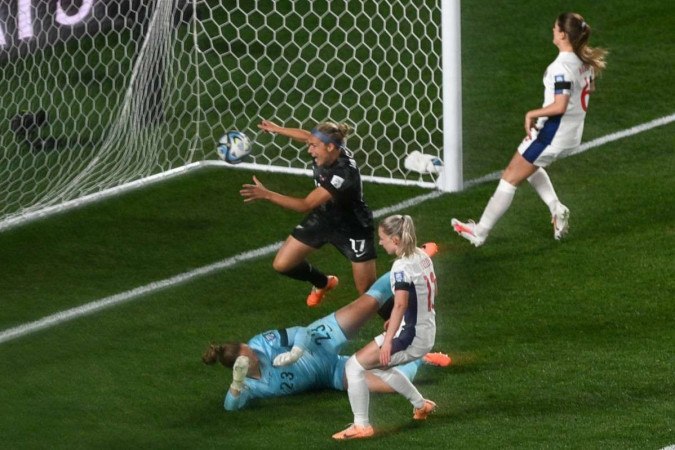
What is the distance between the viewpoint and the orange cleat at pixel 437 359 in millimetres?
9727

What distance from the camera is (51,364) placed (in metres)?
10.1

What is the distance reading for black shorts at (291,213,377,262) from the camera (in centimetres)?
1034

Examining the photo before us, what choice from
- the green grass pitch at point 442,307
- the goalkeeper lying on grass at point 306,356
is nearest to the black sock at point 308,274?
the green grass pitch at point 442,307

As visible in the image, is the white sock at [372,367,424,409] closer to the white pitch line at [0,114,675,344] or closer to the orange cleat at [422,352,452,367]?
the orange cleat at [422,352,452,367]

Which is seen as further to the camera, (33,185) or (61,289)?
(33,185)

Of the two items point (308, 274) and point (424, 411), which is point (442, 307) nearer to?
point (308, 274)

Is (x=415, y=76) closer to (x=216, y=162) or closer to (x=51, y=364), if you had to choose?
(x=216, y=162)

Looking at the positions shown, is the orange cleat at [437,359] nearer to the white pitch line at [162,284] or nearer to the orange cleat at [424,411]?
the orange cleat at [424,411]

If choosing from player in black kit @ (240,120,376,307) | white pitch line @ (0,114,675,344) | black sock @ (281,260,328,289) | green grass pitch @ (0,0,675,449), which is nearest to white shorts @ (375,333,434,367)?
green grass pitch @ (0,0,675,449)

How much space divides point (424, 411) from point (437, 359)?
34.2 inches

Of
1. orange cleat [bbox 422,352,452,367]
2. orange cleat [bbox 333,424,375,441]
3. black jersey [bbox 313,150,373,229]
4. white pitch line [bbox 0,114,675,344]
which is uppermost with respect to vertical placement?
black jersey [bbox 313,150,373,229]

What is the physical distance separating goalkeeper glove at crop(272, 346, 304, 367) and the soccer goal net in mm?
3963

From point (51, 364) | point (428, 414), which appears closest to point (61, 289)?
point (51, 364)

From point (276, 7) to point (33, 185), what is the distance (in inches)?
104
